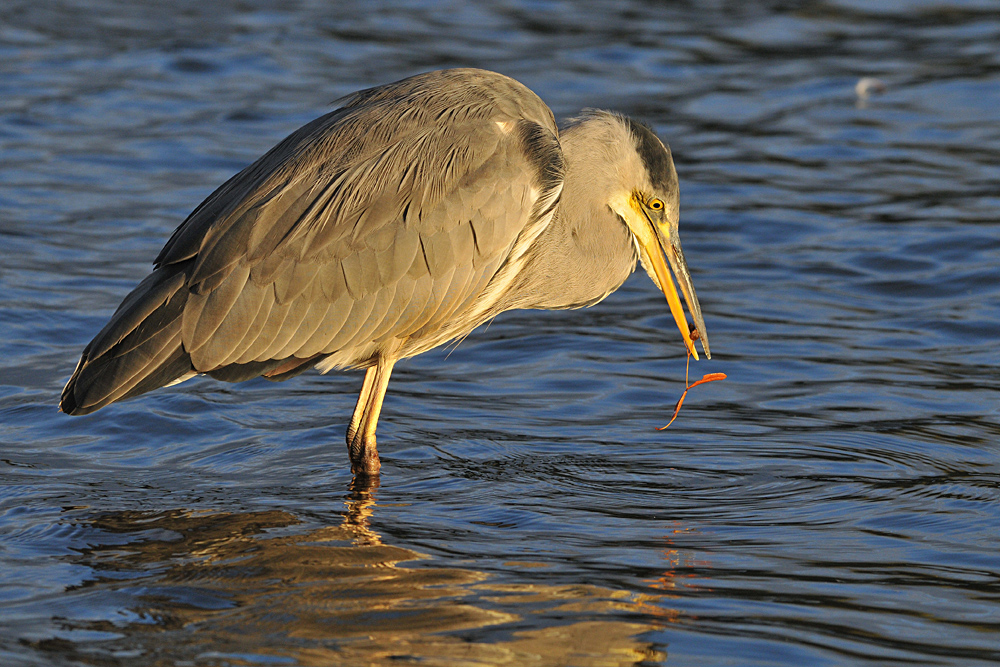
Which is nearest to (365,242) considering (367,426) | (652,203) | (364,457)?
(367,426)

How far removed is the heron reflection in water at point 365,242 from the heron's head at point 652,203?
0.10 feet

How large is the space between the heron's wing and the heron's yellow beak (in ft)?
1.73

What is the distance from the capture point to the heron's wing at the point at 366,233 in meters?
5.79

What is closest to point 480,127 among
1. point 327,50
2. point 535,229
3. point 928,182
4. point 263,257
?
point 535,229

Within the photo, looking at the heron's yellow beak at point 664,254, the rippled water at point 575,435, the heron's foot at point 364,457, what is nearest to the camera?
the rippled water at point 575,435

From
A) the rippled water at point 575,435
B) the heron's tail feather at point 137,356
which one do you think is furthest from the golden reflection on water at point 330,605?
the heron's tail feather at point 137,356

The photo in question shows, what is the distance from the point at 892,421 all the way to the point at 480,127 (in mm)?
2507

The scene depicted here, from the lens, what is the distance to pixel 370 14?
1605 cm

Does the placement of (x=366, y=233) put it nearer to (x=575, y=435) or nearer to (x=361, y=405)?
(x=361, y=405)

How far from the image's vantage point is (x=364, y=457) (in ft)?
20.0

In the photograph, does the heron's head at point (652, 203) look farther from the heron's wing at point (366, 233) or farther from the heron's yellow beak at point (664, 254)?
the heron's wing at point (366, 233)

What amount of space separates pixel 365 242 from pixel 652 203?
1.37 meters

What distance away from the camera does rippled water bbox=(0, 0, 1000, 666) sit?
462cm

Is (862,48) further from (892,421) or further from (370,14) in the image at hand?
(892,421)
